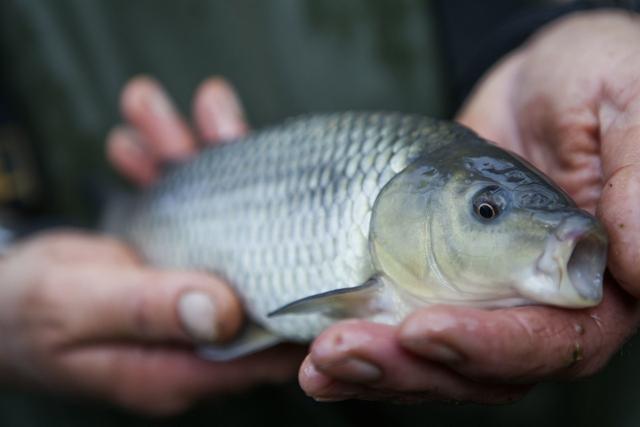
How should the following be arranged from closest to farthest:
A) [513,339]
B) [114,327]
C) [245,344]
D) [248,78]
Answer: [513,339] → [245,344] → [114,327] → [248,78]

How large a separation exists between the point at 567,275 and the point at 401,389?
0.27 meters

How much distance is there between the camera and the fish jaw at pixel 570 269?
894 millimetres

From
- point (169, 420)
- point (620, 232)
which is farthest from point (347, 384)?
point (169, 420)

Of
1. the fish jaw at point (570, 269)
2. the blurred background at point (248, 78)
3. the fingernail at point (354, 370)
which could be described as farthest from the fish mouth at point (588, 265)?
the blurred background at point (248, 78)

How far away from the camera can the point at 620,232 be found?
90 centimetres

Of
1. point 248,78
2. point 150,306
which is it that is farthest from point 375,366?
point 248,78

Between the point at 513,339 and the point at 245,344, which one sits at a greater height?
the point at 513,339

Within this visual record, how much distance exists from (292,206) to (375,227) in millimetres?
241

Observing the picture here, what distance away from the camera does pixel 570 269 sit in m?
0.93

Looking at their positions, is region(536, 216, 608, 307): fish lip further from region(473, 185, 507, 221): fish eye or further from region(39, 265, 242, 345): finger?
region(39, 265, 242, 345): finger

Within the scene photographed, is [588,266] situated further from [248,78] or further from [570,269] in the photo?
[248,78]

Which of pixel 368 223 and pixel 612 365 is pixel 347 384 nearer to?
pixel 368 223

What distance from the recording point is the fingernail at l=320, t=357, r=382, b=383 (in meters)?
0.92

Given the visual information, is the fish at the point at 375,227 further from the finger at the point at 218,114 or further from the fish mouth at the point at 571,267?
the finger at the point at 218,114
